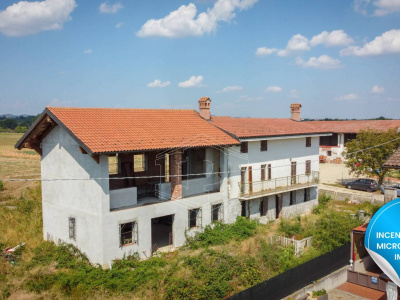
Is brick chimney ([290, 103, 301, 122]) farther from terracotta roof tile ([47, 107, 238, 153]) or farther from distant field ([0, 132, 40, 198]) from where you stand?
distant field ([0, 132, 40, 198])

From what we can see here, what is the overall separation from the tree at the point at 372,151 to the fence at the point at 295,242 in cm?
1903

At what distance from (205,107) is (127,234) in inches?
395

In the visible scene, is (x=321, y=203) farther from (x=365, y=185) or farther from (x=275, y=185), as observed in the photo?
(x=365, y=185)

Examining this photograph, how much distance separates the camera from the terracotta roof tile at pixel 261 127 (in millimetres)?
22927

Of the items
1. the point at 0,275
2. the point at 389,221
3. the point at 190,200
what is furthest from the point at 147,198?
the point at 389,221

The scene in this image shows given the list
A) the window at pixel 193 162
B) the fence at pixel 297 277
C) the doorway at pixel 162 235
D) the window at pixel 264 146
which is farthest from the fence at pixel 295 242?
the window at pixel 264 146

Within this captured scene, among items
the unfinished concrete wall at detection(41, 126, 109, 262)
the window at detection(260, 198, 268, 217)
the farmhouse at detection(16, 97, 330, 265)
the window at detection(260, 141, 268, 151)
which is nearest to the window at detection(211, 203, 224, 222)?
the farmhouse at detection(16, 97, 330, 265)

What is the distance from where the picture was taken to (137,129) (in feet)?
62.2

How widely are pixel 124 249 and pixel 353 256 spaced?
34.3ft

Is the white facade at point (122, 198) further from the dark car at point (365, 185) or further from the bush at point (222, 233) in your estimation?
the dark car at point (365, 185)

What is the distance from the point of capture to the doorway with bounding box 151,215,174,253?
1950 centimetres

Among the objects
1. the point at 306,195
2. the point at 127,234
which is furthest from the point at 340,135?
the point at 127,234

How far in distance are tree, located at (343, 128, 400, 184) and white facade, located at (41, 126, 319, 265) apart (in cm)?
1374

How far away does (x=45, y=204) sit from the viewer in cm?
2050
